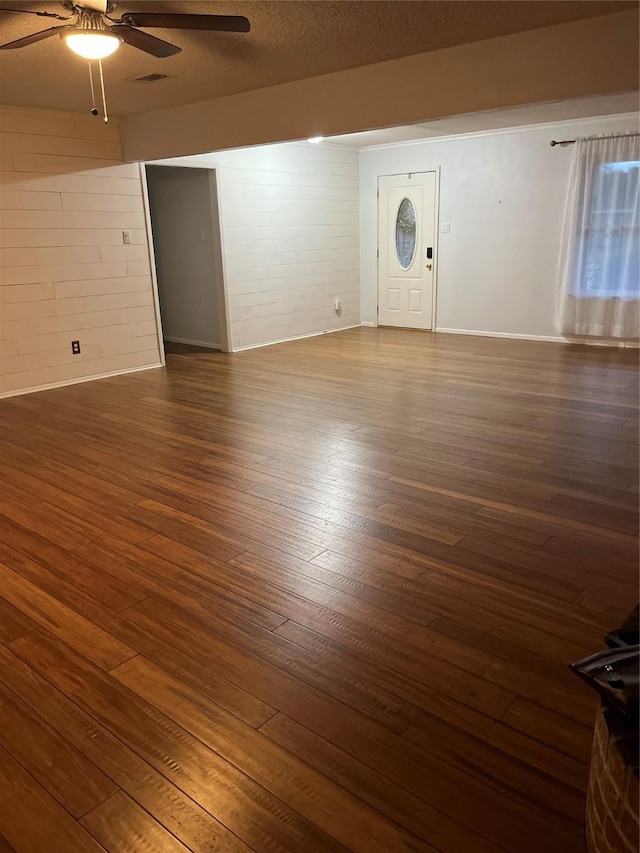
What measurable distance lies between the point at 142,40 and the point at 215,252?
4017 mm

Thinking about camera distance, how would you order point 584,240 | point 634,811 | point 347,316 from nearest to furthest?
point 634,811, point 584,240, point 347,316

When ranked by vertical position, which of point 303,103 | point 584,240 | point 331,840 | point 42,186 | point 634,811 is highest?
point 303,103

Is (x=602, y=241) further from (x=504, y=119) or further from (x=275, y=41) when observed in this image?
(x=275, y=41)

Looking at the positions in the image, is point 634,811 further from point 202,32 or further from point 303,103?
point 303,103

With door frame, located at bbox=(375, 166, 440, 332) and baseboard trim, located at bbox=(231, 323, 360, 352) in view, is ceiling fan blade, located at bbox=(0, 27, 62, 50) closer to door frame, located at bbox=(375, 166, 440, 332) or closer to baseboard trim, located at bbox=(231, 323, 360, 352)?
baseboard trim, located at bbox=(231, 323, 360, 352)

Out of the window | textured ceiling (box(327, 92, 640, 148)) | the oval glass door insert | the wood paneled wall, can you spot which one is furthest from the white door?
the window

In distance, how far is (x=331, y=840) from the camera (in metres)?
1.47

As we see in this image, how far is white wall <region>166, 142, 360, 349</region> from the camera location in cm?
710

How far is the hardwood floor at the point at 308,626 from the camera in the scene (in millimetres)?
1556

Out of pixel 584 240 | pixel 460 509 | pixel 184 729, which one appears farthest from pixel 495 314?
pixel 184 729

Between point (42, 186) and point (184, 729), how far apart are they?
5176 millimetres

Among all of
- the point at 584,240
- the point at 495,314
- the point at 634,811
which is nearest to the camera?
the point at 634,811

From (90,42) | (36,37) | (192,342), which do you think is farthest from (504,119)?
(36,37)

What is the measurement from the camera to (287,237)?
25.3 feet
